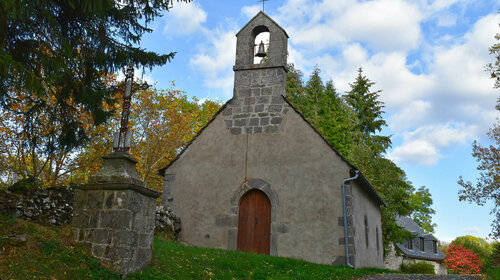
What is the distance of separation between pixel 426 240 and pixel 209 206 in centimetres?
2924

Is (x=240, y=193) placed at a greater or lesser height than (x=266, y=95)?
lesser

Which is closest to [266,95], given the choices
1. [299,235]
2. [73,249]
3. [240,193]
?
[240,193]

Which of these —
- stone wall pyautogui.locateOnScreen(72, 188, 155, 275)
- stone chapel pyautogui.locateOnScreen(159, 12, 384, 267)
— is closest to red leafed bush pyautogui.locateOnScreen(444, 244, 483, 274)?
stone chapel pyautogui.locateOnScreen(159, 12, 384, 267)

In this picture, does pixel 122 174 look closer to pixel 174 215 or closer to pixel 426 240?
pixel 174 215

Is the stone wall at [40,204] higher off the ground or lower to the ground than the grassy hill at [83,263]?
higher

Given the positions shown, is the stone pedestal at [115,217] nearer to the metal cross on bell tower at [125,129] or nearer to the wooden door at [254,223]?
the metal cross on bell tower at [125,129]

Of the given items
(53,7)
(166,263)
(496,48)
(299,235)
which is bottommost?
(166,263)

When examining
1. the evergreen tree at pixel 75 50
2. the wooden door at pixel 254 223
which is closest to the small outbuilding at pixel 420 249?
the wooden door at pixel 254 223

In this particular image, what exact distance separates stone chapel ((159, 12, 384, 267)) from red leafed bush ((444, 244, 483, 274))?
84.8ft

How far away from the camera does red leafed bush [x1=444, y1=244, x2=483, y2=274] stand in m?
34.6

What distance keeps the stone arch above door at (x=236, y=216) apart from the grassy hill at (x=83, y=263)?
260 centimetres

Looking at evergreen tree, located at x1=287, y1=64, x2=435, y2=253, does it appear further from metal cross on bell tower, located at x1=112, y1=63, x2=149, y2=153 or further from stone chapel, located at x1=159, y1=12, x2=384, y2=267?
metal cross on bell tower, located at x1=112, y1=63, x2=149, y2=153

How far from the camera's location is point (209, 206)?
42.2 ft

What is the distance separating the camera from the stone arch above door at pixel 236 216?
39.2 feet
